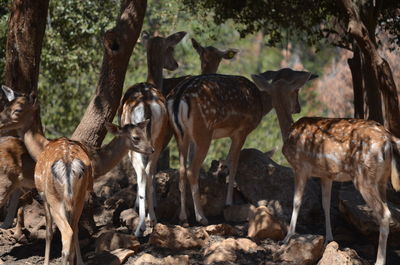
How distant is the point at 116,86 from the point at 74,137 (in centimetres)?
90

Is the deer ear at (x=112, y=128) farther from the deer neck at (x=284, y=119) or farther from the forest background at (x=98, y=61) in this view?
the forest background at (x=98, y=61)

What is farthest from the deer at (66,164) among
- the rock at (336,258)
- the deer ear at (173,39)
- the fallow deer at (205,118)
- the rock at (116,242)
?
the deer ear at (173,39)

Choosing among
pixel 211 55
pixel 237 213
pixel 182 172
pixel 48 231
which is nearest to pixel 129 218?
pixel 182 172

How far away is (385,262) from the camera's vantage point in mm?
9008

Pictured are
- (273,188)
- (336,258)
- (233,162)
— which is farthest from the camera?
(273,188)

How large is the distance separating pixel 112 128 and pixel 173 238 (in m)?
1.50

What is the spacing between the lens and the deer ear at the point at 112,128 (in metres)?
8.89

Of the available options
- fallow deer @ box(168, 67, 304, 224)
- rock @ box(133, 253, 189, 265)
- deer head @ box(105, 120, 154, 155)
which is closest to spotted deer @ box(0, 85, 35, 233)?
deer head @ box(105, 120, 154, 155)

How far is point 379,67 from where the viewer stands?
966 cm

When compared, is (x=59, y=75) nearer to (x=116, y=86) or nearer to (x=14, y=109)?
(x=116, y=86)

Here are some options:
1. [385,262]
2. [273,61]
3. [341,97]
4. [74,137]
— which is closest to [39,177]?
[74,137]

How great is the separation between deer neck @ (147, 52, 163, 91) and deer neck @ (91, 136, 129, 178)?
2.65 m

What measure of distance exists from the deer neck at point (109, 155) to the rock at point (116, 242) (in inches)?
30.1

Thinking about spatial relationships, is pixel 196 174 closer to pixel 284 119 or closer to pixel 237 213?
pixel 237 213
